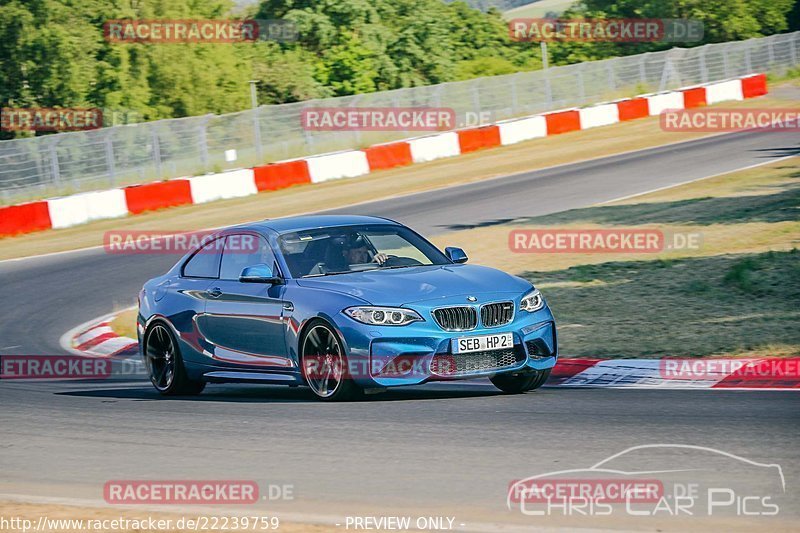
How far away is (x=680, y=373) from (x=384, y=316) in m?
2.93

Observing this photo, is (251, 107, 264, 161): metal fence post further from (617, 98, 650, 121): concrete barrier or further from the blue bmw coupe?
the blue bmw coupe

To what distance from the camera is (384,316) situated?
9297 millimetres

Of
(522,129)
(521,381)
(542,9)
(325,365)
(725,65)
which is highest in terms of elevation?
(542,9)

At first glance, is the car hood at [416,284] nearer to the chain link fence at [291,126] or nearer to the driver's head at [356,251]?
the driver's head at [356,251]

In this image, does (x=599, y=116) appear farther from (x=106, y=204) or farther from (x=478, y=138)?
(x=106, y=204)

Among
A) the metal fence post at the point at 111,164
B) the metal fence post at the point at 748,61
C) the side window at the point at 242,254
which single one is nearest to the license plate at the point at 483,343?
the side window at the point at 242,254

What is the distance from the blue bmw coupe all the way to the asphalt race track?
28 cm

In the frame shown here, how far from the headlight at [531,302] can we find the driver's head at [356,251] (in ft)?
4.73

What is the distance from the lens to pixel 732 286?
1423 cm

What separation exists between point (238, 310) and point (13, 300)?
9.73 m

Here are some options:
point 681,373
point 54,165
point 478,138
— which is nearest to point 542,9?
point 478,138

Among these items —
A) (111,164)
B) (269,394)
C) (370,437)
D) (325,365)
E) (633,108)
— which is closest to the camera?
(370,437)

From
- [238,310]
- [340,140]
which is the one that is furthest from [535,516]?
[340,140]

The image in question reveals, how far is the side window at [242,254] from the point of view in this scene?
10617 mm
